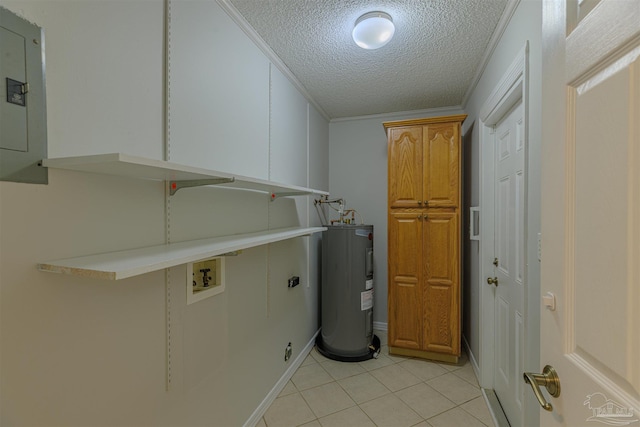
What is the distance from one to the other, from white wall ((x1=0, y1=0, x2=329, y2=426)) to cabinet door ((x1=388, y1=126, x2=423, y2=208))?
1.41m

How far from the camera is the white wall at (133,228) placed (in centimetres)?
78

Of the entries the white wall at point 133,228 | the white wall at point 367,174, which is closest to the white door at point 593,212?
the white wall at point 133,228

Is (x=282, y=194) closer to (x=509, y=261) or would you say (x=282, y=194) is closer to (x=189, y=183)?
(x=189, y=183)

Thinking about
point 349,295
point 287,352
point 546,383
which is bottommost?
point 287,352

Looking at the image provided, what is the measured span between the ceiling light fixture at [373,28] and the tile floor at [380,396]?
2533mm

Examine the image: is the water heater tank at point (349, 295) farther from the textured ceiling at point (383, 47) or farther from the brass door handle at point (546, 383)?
the brass door handle at point (546, 383)

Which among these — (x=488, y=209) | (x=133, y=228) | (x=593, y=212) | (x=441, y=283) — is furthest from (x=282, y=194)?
(x=593, y=212)

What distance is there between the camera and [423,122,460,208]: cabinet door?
2.59 m

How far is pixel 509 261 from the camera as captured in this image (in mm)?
1792

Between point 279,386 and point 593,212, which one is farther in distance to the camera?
point 279,386

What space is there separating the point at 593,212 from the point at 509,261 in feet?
4.83

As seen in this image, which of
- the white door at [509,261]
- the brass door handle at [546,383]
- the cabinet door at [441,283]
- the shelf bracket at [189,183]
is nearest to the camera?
the brass door handle at [546,383]

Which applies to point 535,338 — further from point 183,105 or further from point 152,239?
point 183,105

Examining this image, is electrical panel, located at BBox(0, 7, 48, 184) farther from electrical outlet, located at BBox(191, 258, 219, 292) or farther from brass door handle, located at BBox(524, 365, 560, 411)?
brass door handle, located at BBox(524, 365, 560, 411)
